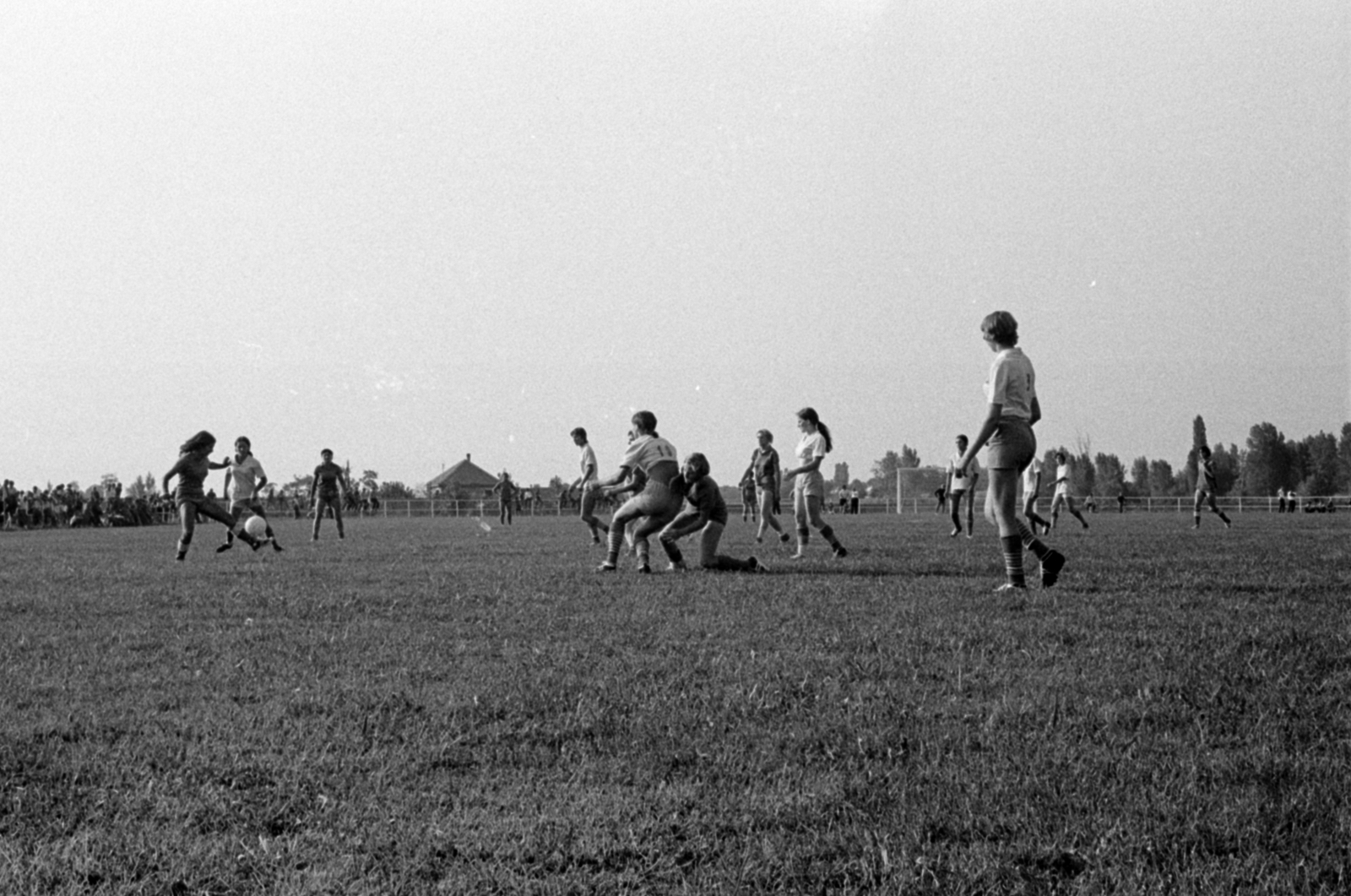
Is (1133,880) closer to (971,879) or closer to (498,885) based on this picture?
(971,879)

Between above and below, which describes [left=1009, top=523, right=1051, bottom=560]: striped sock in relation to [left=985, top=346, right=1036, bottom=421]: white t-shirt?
below

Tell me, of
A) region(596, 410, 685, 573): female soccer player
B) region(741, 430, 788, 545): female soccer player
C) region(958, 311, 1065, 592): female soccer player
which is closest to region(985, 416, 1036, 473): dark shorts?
region(958, 311, 1065, 592): female soccer player

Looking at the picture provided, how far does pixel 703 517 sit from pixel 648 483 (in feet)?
2.34

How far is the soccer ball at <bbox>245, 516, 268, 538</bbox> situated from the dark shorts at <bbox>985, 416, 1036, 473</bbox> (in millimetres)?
13144

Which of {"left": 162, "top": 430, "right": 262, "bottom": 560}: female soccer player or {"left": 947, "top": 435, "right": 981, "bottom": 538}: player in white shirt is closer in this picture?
{"left": 162, "top": 430, "right": 262, "bottom": 560}: female soccer player

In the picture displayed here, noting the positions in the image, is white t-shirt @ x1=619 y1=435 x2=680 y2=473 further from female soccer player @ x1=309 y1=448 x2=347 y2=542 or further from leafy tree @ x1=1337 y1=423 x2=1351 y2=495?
leafy tree @ x1=1337 y1=423 x2=1351 y2=495

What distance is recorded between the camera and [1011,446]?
9898mm

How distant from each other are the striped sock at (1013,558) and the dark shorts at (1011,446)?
23.4 inches

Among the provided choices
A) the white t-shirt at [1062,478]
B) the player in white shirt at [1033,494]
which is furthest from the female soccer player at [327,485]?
the white t-shirt at [1062,478]

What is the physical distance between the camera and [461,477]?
463ft

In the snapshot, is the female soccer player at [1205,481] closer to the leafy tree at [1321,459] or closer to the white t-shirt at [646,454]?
the white t-shirt at [646,454]

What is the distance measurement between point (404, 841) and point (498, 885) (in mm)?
460

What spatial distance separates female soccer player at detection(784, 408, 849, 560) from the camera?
15875mm

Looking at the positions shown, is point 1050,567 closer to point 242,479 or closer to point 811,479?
point 811,479
